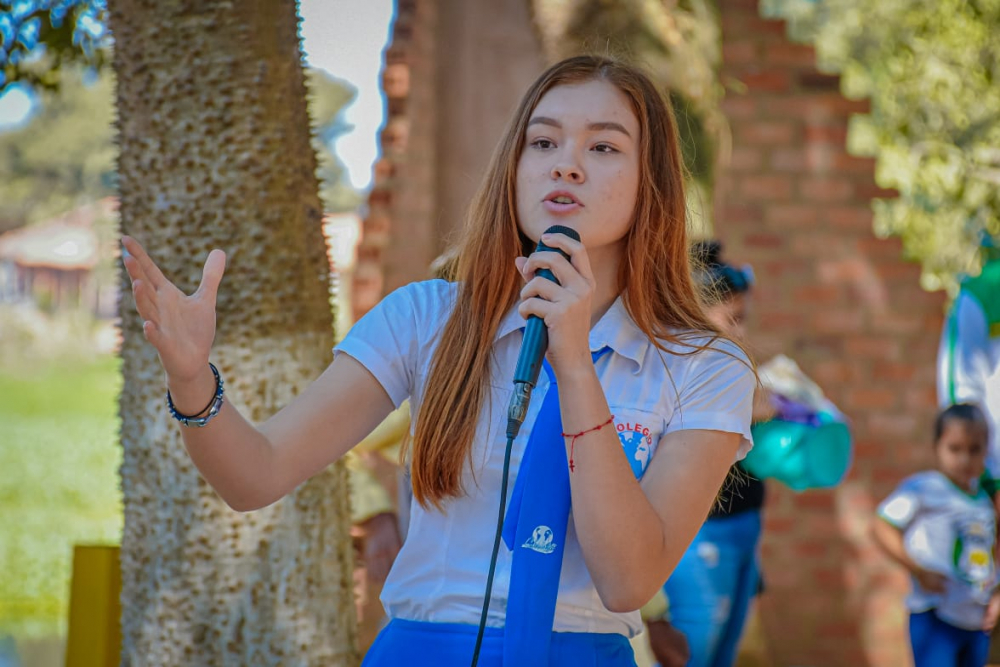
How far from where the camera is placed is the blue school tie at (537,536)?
156 cm

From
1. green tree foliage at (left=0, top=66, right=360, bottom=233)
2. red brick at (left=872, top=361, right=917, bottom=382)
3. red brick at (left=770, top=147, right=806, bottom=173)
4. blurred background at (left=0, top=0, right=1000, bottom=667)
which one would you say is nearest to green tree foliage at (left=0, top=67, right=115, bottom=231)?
green tree foliage at (left=0, top=66, right=360, bottom=233)

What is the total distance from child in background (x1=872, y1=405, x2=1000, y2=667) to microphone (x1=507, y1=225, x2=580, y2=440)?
3643 millimetres

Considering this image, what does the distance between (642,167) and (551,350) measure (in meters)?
0.46

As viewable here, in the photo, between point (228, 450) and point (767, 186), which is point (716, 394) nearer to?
point (228, 450)

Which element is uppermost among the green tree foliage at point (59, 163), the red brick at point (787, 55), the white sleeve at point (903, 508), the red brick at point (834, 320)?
the green tree foliage at point (59, 163)

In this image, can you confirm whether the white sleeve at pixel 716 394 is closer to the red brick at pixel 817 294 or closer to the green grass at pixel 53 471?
the red brick at pixel 817 294

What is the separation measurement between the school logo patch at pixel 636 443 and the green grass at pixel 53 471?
9.52 meters

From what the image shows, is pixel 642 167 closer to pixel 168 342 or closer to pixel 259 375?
pixel 168 342

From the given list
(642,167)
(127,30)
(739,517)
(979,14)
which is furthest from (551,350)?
(979,14)

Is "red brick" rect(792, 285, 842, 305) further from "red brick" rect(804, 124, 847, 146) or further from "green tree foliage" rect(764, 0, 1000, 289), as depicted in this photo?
"green tree foliage" rect(764, 0, 1000, 289)

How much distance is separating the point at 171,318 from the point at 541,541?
1.99 ft

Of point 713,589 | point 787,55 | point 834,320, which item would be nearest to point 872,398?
point 834,320

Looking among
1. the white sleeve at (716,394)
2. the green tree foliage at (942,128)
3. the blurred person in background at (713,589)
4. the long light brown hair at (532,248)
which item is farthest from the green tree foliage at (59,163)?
the white sleeve at (716,394)

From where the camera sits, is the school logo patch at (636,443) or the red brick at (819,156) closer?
the school logo patch at (636,443)
